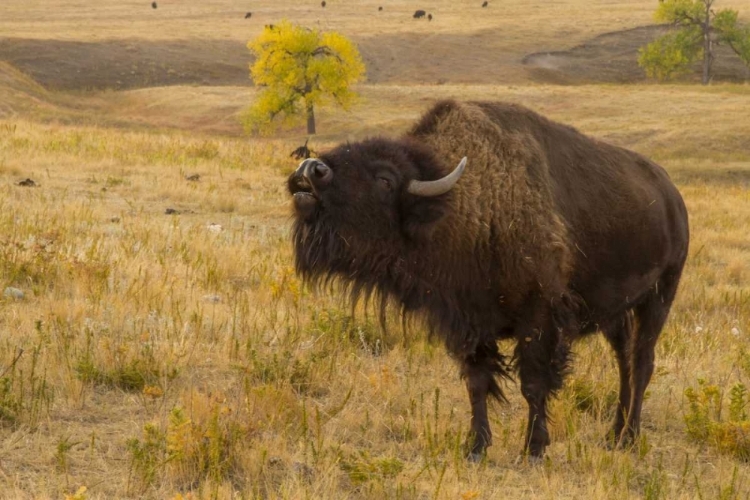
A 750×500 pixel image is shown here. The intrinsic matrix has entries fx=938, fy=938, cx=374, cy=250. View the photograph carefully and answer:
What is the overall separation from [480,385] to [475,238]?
83 centimetres

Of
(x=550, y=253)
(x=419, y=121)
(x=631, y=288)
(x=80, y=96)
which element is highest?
(x=419, y=121)

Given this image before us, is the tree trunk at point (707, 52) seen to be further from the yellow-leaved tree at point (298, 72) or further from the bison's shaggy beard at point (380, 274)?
the bison's shaggy beard at point (380, 274)

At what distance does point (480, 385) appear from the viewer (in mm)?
5254

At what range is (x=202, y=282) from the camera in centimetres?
814

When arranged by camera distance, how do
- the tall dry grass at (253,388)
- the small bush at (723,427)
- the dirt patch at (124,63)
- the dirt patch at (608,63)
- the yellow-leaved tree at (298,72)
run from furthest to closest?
the dirt patch at (608,63)
the dirt patch at (124,63)
the yellow-leaved tree at (298,72)
the small bush at (723,427)
the tall dry grass at (253,388)

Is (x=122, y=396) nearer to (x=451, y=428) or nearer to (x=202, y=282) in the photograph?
(x=451, y=428)

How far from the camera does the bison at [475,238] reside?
499 centimetres

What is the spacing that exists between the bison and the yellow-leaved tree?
4172 centimetres

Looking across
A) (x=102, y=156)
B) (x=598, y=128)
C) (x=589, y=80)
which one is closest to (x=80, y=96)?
(x=598, y=128)

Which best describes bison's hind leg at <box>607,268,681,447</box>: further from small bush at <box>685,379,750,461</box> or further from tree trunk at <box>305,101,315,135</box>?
tree trunk at <box>305,101,315,135</box>

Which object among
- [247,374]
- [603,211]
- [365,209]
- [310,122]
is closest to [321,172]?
[365,209]

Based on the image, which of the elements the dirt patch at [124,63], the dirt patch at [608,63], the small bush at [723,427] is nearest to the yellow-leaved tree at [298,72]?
the dirt patch at [124,63]

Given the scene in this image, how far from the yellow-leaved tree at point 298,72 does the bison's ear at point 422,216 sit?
42159mm

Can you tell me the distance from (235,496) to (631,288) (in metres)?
2.99
